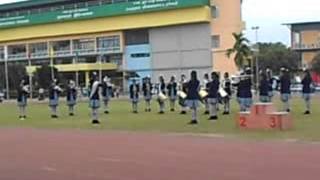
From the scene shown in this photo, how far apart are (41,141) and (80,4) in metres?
97.8

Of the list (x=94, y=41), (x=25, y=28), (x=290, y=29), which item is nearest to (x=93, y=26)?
(x=94, y=41)

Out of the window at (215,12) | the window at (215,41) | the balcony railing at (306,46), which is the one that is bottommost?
the balcony railing at (306,46)

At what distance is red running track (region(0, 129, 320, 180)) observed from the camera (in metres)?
12.6

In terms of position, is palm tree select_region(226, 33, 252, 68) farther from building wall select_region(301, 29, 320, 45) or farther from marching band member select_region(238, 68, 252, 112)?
marching band member select_region(238, 68, 252, 112)

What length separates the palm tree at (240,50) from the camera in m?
103

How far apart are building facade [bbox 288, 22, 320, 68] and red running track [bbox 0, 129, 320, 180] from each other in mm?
98198

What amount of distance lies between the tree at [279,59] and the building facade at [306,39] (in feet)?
3.99

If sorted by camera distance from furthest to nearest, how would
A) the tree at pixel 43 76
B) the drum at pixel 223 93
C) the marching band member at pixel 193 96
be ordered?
the tree at pixel 43 76 → the drum at pixel 223 93 → the marching band member at pixel 193 96

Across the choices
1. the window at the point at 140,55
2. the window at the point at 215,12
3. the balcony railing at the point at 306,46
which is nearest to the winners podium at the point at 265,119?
the window at the point at 215,12

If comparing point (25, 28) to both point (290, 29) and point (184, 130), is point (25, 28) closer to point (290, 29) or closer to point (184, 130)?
point (290, 29)

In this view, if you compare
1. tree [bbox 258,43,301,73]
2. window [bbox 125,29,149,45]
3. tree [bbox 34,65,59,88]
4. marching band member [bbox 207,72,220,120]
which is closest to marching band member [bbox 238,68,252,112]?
marching band member [bbox 207,72,220,120]

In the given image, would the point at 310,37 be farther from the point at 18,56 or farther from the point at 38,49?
the point at 18,56

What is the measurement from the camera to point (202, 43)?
10431 cm

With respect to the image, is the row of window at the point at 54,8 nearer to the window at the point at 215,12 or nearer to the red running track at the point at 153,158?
the window at the point at 215,12
